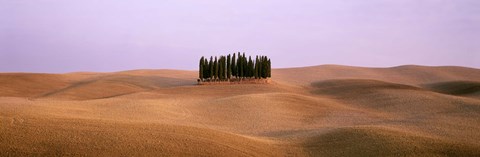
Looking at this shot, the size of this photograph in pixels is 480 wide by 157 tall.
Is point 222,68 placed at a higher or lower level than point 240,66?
lower

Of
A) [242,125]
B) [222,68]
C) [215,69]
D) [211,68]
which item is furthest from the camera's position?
[222,68]

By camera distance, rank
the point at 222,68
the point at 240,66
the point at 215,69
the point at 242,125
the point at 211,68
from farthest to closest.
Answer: the point at 240,66 < the point at 222,68 < the point at 215,69 < the point at 211,68 < the point at 242,125

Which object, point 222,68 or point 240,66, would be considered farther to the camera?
point 240,66

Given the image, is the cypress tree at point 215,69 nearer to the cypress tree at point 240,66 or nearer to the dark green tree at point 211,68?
the dark green tree at point 211,68

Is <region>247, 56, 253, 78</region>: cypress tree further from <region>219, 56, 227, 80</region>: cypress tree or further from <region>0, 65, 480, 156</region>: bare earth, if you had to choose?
<region>0, 65, 480, 156</region>: bare earth

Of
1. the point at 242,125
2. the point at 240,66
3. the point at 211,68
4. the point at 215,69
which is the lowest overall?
the point at 242,125

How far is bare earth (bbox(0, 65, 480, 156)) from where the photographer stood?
13.2 m

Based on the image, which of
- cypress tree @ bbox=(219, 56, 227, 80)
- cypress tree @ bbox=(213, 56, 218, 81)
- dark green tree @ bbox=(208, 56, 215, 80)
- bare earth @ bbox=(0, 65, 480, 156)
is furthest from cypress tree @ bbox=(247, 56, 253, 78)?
bare earth @ bbox=(0, 65, 480, 156)

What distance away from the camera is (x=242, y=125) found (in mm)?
23391

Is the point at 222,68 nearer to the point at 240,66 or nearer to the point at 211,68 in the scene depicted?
the point at 211,68

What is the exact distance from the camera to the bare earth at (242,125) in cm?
1320

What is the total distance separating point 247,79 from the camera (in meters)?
54.0

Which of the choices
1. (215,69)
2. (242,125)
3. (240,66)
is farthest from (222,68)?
(242,125)

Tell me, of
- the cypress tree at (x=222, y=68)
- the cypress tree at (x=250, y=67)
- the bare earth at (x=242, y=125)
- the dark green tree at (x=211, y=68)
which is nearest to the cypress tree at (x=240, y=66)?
the cypress tree at (x=250, y=67)
